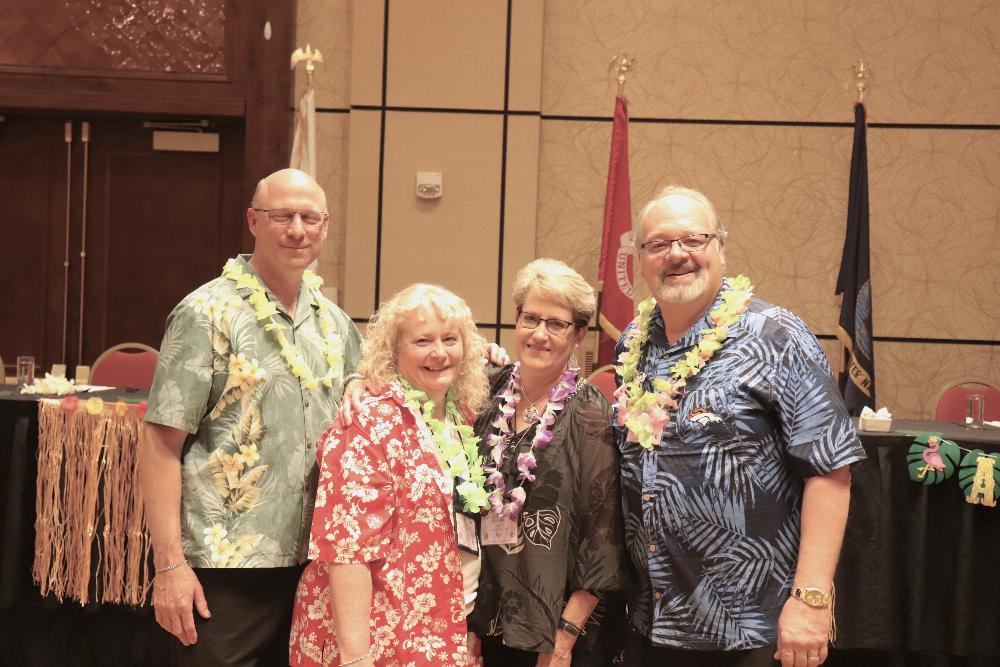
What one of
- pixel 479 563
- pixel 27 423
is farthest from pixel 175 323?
pixel 27 423

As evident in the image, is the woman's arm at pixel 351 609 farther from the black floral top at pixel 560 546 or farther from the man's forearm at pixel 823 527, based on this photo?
the man's forearm at pixel 823 527

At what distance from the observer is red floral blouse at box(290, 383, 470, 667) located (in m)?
1.86

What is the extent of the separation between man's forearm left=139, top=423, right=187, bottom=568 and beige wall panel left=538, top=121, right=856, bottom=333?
413 cm

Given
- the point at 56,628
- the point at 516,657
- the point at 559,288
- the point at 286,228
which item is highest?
the point at 286,228

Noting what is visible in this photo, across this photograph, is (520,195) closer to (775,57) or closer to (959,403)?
(775,57)

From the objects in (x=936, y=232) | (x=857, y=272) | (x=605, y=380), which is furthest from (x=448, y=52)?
(x=936, y=232)

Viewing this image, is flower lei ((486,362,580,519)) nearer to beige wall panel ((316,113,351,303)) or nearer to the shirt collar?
the shirt collar

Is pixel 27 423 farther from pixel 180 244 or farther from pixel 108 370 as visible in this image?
pixel 180 244

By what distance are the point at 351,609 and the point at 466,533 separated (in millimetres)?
303

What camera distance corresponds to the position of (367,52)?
19.0 ft

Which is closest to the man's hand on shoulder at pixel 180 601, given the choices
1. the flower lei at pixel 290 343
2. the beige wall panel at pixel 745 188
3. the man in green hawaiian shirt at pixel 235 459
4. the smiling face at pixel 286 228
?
the man in green hawaiian shirt at pixel 235 459

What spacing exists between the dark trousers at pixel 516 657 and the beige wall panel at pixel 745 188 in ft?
12.9

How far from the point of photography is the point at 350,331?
8.12 ft

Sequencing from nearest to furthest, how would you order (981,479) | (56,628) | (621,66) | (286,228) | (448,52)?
(286,228), (981,479), (56,628), (621,66), (448,52)
